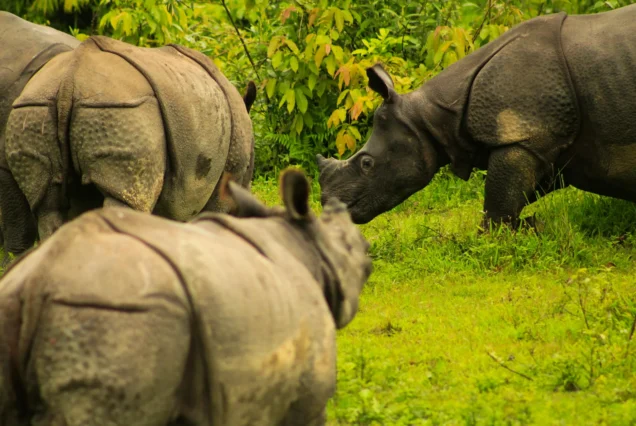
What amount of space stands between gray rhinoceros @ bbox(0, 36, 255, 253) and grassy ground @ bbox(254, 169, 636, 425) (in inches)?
50.1

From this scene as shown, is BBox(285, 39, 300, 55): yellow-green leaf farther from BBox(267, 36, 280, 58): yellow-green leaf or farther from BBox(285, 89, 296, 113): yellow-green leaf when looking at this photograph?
BBox(285, 89, 296, 113): yellow-green leaf

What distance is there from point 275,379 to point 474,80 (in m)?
5.15

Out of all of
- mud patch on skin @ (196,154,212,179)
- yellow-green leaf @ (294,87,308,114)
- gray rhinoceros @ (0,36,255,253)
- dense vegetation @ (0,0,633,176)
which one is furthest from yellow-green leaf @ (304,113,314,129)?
mud patch on skin @ (196,154,212,179)

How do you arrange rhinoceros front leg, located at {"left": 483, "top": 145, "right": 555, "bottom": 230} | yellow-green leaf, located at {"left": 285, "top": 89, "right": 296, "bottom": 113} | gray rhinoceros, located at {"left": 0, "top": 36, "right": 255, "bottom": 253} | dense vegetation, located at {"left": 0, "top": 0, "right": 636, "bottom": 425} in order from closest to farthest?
dense vegetation, located at {"left": 0, "top": 0, "right": 636, "bottom": 425}
gray rhinoceros, located at {"left": 0, "top": 36, "right": 255, "bottom": 253}
rhinoceros front leg, located at {"left": 483, "top": 145, "right": 555, "bottom": 230}
yellow-green leaf, located at {"left": 285, "top": 89, "right": 296, "bottom": 113}

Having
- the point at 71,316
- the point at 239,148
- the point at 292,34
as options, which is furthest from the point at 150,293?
the point at 292,34

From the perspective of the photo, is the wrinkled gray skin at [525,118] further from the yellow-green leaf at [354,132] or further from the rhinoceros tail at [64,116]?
the rhinoceros tail at [64,116]

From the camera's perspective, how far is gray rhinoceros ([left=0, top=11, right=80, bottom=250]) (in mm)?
7227

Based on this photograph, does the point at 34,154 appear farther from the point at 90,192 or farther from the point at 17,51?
the point at 17,51

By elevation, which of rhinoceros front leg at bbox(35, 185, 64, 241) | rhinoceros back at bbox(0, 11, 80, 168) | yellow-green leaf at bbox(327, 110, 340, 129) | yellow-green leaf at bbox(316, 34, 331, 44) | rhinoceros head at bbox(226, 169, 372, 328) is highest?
rhinoceros head at bbox(226, 169, 372, 328)

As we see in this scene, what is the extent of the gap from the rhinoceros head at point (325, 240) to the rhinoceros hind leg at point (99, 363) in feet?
2.46

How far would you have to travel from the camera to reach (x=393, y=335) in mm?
6562

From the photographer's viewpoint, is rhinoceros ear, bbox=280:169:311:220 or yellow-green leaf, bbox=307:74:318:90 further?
yellow-green leaf, bbox=307:74:318:90

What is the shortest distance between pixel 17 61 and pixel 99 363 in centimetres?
486

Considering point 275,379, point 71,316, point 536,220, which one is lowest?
point 536,220
